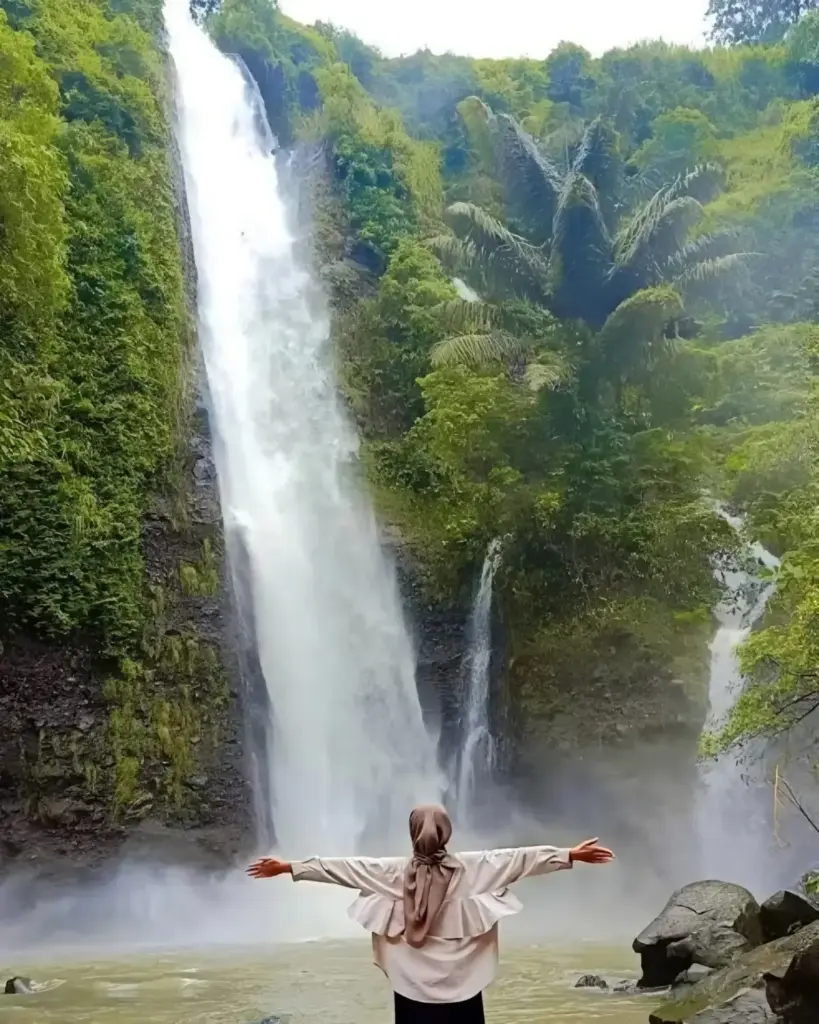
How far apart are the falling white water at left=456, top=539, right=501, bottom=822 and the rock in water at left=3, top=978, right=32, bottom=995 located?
502 centimetres

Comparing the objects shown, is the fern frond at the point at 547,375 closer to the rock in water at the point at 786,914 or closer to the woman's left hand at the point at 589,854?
the rock in water at the point at 786,914

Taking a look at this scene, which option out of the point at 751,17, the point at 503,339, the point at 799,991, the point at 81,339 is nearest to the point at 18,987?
the point at 799,991

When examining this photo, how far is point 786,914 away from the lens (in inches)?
250

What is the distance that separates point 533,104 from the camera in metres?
19.0

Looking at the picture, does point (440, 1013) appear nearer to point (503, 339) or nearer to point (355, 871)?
point (355, 871)

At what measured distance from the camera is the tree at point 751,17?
19766 millimetres

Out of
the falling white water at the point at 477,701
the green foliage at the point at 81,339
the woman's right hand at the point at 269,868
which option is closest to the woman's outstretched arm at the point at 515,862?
the woman's right hand at the point at 269,868

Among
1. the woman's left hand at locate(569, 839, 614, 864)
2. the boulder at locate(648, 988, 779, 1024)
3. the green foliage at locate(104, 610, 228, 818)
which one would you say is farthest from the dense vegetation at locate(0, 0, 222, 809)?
the woman's left hand at locate(569, 839, 614, 864)

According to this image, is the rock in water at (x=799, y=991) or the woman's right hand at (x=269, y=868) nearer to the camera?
the woman's right hand at (x=269, y=868)

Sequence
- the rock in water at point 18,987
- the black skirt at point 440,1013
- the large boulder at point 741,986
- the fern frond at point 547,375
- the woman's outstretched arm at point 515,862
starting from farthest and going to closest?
the fern frond at point 547,375
the rock in water at point 18,987
the large boulder at point 741,986
the woman's outstretched arm at point 515,862
the black skirt at point 440,1013

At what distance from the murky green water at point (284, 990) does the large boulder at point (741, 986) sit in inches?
32.1

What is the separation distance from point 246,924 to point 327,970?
2123 mm

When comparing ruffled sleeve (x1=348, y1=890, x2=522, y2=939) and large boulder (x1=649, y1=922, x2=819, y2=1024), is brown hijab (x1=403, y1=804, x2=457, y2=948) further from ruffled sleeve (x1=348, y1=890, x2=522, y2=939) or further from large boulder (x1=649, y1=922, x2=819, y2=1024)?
large boulder (x1=649, y1=922, x2=819, y2=1024)

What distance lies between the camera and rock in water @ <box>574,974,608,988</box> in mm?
7230
